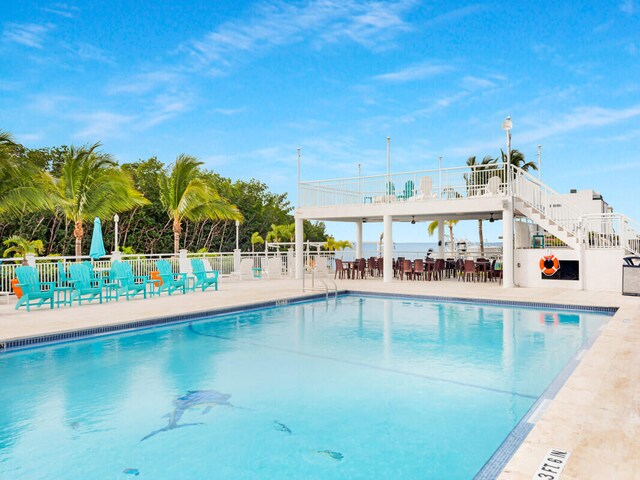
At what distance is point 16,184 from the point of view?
38.6ft

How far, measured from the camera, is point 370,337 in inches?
337

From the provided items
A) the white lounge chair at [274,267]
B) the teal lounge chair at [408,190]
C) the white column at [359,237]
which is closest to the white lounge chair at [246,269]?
the white lounge chair at [274,267]

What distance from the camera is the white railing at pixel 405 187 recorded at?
15.8m

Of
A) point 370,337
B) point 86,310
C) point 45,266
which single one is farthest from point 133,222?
point 370,337

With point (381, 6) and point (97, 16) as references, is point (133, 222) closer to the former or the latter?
point (97, 16)

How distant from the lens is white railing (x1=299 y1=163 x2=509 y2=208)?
15836mm

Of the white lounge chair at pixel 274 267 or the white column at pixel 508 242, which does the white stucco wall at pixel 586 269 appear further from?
the white lounge chair at pixel 274 267

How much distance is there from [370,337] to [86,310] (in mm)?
5841

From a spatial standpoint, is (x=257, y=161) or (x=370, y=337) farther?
(x=257, y=161)

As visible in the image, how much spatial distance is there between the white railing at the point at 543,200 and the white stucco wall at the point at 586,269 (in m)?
0.71

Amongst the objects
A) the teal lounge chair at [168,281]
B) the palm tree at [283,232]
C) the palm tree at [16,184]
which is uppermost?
the palm tree at [16,184]

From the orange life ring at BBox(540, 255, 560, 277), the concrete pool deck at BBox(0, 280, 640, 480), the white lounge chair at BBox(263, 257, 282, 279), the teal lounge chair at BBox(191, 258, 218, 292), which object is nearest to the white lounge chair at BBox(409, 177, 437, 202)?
the orange life ring at BBox(540, 255, 560, 277)

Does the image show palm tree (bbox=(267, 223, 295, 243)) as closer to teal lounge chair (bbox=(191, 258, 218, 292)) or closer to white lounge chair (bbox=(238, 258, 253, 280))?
white lounge chair (bbox=(238, 258, 253, 280))

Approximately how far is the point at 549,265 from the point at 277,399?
11.6m
